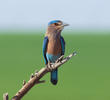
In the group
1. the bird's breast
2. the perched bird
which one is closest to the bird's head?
the perched bird

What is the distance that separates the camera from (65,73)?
128 feet

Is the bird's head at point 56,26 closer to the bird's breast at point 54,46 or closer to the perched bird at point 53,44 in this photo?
the perched bird at point 53,44

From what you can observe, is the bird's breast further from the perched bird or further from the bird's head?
the bird's head

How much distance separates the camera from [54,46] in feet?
19.8

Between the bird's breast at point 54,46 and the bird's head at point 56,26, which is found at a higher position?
the bird's head at point 56,26

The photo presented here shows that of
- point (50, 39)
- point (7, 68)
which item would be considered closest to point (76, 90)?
point (7, 68)

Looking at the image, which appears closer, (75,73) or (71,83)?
(71,83)

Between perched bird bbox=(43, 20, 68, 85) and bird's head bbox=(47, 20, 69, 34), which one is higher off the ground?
bird's head bbox=(47, 20, 69, 34)

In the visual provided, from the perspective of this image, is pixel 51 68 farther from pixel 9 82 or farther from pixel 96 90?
pixel 9 82

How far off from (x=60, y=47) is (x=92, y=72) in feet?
113

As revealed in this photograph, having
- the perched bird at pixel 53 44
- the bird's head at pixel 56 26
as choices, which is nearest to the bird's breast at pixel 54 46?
the perched bird at pixel 53 44

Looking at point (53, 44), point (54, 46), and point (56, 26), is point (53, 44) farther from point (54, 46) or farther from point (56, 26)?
point (56, 26)

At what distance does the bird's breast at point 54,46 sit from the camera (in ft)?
19.6

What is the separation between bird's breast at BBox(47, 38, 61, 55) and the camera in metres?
5.96
